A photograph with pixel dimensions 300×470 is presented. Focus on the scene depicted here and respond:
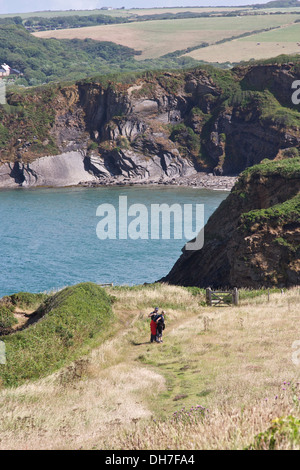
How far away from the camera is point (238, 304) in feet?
89.2

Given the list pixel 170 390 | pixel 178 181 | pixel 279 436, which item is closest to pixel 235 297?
pixel 170 390

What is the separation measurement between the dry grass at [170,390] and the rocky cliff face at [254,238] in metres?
8.28

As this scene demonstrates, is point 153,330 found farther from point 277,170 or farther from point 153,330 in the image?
point 277,170

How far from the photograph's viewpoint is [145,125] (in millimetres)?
125375

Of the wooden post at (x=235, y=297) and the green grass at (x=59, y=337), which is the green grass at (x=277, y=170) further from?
the green grass at (x=59, y=337)

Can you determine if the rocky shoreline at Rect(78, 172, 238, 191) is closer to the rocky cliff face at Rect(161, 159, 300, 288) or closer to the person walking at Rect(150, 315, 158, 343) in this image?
the rocky cliff face at Rect(161, 159, 300, 288)

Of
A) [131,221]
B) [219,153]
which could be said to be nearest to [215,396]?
[131,221]

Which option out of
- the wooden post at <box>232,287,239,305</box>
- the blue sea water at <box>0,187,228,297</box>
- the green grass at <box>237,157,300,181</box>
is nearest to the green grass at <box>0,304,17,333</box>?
the wooden post at <box>232,287,239,305</box>

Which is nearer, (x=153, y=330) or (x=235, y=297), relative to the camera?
(x=153, y=330)

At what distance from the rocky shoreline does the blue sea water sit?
799 cm

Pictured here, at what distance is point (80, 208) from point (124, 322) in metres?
68.2

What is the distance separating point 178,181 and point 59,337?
9975cm

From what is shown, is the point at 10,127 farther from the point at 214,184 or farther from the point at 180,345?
the point at 180,345

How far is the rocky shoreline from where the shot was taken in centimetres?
11344
